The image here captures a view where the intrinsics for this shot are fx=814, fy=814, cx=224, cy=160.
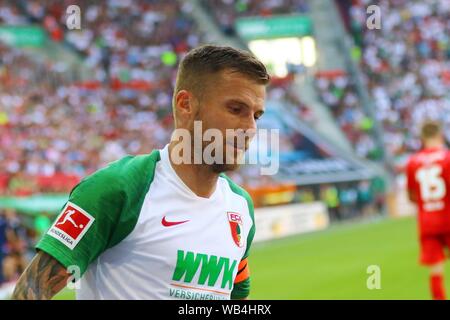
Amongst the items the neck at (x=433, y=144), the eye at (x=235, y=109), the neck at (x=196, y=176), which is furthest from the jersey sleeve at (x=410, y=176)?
the eye at (x=235, y=109)

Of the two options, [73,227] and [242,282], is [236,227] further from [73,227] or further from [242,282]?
[73,227]

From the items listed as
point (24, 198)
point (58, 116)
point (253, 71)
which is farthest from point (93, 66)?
point (253, 71)

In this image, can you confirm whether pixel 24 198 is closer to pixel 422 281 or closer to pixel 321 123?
pixel 422 281

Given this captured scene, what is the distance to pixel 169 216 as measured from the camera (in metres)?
2.69

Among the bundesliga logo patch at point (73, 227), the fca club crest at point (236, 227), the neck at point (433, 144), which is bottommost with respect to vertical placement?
the bundesliga logo patch at point (73, 227)

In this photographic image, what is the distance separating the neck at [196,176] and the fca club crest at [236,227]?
0.16m

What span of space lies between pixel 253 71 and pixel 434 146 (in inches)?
247

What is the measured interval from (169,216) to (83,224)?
35 centimetres

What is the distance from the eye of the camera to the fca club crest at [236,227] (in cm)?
288

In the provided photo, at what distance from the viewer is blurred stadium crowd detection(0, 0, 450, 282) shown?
2075 cm

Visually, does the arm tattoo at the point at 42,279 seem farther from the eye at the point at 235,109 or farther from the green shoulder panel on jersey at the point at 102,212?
the eye at the point at 235,109

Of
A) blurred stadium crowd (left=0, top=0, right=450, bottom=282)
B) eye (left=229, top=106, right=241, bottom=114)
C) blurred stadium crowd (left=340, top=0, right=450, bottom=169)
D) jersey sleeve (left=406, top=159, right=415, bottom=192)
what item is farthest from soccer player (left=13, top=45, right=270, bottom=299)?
blurred stadium crowd (left=340, top=0, right=450, bottom=169)

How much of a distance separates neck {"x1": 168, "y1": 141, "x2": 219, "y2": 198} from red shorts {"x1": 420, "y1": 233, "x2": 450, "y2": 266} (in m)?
6.16

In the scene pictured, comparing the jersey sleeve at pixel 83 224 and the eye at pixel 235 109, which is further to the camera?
the eye at pixel 235 109
